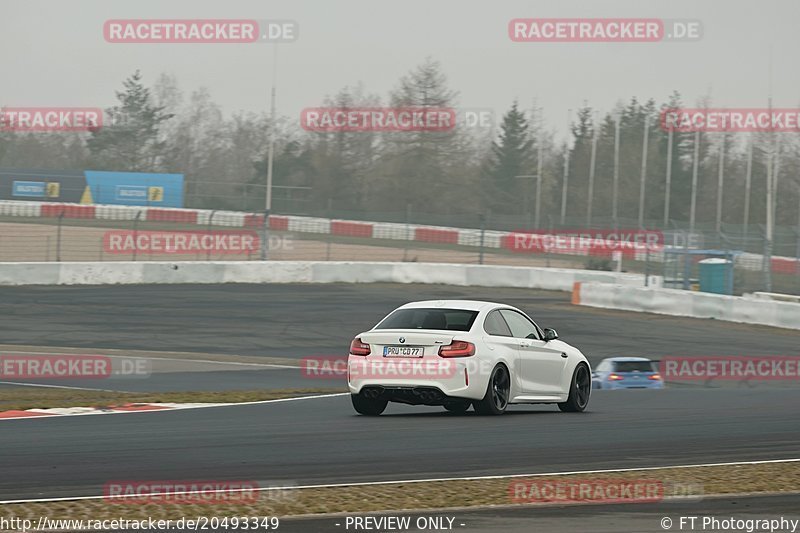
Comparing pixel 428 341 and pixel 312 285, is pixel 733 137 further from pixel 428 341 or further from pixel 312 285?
pixel 428 341

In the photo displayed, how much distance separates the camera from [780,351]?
86.9 ft

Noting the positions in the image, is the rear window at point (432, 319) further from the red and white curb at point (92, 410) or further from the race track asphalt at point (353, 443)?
the red and white curb at point (92, 410)

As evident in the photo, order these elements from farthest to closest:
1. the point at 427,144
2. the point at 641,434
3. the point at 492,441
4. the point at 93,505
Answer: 1. the point at 427,144
2. the point at 641,434
3. the point at 492,441
4. the point at 93,505

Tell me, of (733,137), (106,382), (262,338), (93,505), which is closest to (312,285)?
(262,338)

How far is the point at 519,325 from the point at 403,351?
77.6 inches

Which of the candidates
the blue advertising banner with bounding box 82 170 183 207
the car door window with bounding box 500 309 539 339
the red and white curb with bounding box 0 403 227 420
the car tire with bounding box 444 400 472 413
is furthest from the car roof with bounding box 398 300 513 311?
the blue advertising banner with bounding box 82 170 183 207

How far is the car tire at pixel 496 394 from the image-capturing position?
491 inches

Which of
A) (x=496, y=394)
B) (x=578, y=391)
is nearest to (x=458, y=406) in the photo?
(x=496, y=394)

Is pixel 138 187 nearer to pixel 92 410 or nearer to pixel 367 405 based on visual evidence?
pixel 92 410

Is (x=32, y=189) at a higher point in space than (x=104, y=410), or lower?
higher

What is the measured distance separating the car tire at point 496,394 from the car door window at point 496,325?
0.43 m

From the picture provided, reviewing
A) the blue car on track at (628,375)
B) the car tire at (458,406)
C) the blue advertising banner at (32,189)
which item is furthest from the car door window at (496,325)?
the blue advertising banner at (32,189)

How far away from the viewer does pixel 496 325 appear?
1300 cm

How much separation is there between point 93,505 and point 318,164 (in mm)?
81613
